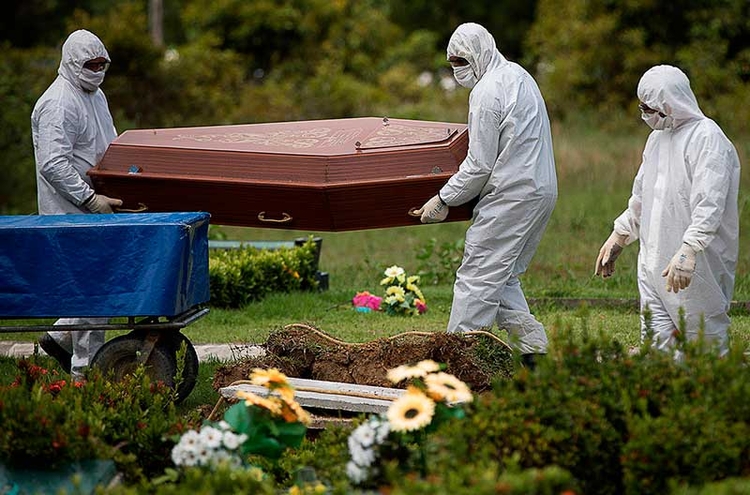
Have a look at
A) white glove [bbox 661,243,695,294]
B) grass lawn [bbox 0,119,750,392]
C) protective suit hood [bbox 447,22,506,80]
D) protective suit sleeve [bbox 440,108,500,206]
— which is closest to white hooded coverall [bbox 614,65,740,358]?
white glove [bbox 661,243,695,294]

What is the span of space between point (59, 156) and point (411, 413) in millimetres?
3431

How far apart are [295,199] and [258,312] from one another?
264 cm

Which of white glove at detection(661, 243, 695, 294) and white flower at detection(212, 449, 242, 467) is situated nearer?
white flower at detection(212, 449, 242, 467)

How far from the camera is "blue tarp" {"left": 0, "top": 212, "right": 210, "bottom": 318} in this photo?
229 inches

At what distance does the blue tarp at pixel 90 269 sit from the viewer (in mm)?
5805

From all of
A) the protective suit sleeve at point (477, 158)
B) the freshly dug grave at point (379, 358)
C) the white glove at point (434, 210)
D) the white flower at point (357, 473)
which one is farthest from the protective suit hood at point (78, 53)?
the white flower at point (357, 473)

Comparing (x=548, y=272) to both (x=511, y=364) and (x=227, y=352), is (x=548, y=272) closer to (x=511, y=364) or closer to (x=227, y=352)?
(x=227, y=352)

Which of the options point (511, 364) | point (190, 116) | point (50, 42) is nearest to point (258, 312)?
point (511, 364)

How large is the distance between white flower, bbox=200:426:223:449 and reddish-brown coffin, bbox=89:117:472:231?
8.21 feet

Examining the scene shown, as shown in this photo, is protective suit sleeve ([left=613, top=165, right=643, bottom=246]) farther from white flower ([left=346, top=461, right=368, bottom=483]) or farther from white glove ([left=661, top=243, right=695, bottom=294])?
white flower ([left=346, top=461, right=368, bottom=483])

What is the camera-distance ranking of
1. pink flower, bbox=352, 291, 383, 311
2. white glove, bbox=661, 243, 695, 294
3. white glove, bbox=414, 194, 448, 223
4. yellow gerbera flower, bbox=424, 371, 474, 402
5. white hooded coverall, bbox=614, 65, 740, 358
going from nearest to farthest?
yellow gerbera flower, bbox=424, 371, 474, 402 < white glove, bbox=661, 243, 695, 294 < white hooded coverall, bbox=614, 65, 740, 358 < white glove, bbox=414, 194, 448, 223 < pink flower, bbox=352, 291, 383, 311

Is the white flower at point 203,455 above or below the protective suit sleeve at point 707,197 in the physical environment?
below

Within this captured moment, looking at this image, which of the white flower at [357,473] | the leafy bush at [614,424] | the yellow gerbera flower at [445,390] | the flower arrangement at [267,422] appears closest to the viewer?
the leafy bush at [614,424]

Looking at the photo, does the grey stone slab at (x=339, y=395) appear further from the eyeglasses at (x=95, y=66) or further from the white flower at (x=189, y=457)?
the eyeglasses at (x=95, y=66)
